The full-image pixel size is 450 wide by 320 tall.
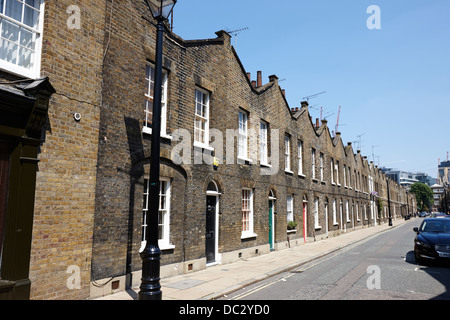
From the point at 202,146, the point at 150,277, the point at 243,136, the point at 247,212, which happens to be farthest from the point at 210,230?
the point at 150,277

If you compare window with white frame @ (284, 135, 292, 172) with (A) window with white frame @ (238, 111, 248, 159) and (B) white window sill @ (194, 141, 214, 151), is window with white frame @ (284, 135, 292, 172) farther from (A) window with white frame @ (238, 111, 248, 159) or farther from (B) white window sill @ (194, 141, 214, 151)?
(B) white window sill @ (194, 141, 214, 151)

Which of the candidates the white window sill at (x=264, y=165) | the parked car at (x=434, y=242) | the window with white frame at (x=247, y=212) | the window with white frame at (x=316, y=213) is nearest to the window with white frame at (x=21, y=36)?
the window with white frame at (x=247, y=212)

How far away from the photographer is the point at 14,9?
6.33 meters

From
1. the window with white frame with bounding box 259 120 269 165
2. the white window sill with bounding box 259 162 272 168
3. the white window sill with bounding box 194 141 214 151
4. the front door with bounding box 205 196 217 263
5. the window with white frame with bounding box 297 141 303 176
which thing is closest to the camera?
the white window sill with bounding box 194 141 214 151

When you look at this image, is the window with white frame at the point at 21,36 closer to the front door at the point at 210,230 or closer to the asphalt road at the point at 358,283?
the asphalt road at the point at 358,283

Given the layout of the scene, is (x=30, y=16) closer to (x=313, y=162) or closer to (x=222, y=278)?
(x=222, y=278)

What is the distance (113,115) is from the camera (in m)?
8.09

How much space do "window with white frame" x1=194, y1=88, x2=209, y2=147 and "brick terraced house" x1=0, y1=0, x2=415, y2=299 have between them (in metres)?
0.05

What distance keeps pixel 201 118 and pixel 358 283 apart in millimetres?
7354

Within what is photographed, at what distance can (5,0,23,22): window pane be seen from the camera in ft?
20.4

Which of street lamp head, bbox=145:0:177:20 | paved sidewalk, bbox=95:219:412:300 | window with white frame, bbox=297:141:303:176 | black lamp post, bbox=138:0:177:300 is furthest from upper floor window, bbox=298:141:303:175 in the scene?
street lamp head, bbox=145:0:177:20
